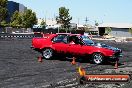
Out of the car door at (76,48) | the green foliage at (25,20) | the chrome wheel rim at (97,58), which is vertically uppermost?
the green foliage at (25,20)

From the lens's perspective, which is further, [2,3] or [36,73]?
[2,3]

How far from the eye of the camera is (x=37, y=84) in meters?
11.9

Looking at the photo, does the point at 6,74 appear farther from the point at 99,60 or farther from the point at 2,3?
the point at 2,3

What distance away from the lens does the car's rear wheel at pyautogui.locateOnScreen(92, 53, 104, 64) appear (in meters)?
19.7

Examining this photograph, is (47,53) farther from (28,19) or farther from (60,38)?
(28,19)

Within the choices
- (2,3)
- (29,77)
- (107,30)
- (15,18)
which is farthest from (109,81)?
(107,30)

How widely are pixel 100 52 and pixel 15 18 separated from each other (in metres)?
92.9

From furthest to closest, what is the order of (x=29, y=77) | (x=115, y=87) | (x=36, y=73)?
(x=36, y=73), (x=29, y=77), (x=115, y=87)

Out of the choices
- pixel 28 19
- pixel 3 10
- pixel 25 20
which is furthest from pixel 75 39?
pixel 25 20

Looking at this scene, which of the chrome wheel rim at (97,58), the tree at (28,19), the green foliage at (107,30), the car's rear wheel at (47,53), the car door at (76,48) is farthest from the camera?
the green foliage at (107,30)

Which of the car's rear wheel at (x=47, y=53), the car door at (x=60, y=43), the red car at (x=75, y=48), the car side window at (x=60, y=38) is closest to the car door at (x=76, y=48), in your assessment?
the red car at (x=75, y=48)

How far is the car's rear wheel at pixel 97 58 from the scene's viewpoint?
19688 millimetres

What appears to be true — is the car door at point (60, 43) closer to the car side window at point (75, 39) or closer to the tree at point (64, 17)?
the car side window at point (75, 39)

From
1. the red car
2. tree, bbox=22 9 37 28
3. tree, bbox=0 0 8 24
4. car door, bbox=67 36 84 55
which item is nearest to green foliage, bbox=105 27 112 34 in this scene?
tree, bbox=22 9 37 28
